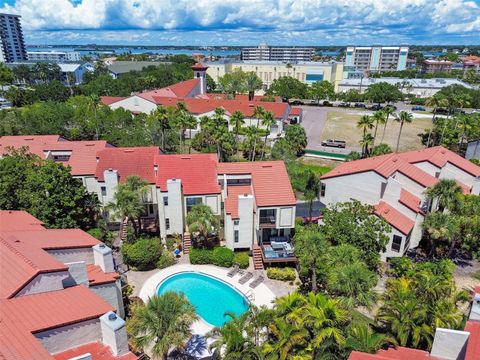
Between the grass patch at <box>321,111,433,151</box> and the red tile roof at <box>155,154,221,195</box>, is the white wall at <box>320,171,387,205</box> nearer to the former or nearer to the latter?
the red tile roof at <box>155,154,221,195</box>

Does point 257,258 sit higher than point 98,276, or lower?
lower

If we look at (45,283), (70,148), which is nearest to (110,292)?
(45,283)

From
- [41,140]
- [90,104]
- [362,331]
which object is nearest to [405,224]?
[362,331]

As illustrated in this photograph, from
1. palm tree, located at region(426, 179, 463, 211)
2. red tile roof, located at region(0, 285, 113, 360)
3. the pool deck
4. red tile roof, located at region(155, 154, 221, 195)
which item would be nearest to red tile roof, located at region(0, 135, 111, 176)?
red tile roof, located at region(155, 154, 221, 195)

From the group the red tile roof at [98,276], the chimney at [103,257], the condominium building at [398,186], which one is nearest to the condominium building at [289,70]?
the condominium building at [398,186]

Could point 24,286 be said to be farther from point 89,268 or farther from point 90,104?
point 90,104

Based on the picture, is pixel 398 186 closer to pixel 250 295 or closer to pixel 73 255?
pixel 250 295
